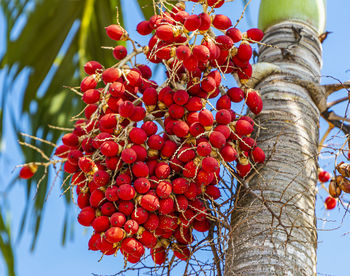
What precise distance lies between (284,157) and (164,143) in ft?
1.50

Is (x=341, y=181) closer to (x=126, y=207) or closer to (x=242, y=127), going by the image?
(x=242, y=127)

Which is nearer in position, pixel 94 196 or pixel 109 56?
pixel 94 196

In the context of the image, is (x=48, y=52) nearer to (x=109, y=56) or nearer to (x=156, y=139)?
(x=109, y=56)

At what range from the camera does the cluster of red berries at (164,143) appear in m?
1.48

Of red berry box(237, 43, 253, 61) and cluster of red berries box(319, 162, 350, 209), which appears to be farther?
cluster of red berries box(319, 162, 350, 209)

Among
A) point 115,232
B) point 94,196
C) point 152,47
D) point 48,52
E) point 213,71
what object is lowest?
point 115,232

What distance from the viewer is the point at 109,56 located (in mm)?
2336

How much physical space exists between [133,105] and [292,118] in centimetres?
66

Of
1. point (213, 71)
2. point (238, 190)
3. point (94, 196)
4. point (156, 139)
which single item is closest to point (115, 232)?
point (94, 196)

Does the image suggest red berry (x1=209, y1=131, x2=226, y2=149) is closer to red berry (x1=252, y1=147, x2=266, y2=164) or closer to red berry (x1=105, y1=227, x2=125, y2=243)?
red berry (x1=252, y1=147, x2=266, y2=164)

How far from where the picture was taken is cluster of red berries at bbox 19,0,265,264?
4.87ft

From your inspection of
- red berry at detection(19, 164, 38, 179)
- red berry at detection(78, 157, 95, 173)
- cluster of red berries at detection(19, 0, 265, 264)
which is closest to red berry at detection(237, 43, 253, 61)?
cluster of red berries at detection(19, 0, 265, 264)

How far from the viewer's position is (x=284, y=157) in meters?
1.74

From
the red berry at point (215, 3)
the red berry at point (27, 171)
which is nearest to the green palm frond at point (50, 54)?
the red berry at point (27, 171)
